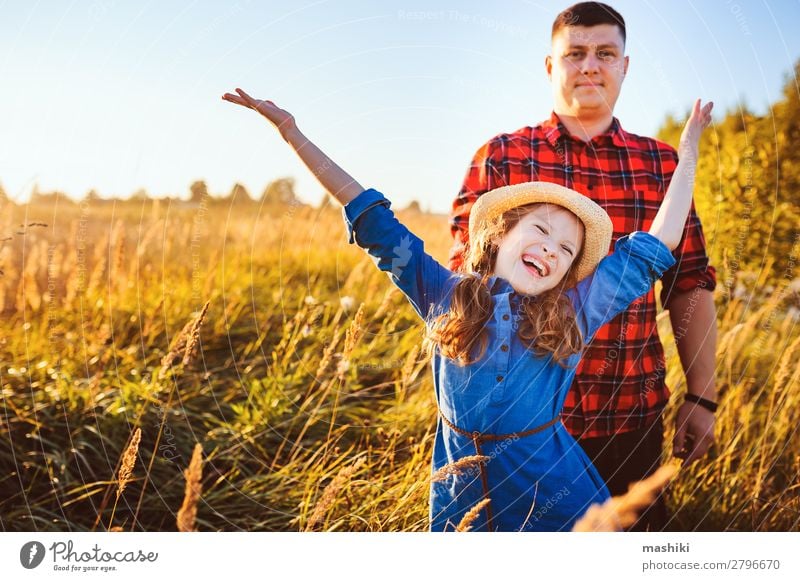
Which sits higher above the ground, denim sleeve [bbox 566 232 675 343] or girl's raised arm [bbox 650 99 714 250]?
girl's raised arm [bbox 650 99 714 250]

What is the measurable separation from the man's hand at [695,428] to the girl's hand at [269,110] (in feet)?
5.54

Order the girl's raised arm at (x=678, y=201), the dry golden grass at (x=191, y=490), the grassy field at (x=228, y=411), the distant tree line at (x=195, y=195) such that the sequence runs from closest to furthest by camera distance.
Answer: the dry golden grass at (x=191, y=490) → the girl's raised arm at (x=678, y=201) → the grassy field at (x=228, y=411) → the distant tree line at (x=195, y=195)

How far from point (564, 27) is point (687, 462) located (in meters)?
1.57

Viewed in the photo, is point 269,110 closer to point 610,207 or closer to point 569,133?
point 569,133

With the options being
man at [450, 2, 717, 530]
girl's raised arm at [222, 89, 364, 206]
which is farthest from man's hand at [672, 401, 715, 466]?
girl's raised arm at [222, 89, 364, 206]

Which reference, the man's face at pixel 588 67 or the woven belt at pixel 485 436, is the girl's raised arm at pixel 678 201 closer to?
the man's face at pixel 588 67

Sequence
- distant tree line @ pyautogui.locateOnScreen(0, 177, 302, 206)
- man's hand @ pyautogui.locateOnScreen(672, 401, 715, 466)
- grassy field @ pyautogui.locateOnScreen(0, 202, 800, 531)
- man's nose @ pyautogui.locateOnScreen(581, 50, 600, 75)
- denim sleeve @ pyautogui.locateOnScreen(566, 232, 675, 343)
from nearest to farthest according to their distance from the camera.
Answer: denim sleeve @ pyautogui.locateOnScreen(566, 232, 675, 343), man's nose @ pyautogui.locateOnScreen(581, 50, 600, 75), grassy field @ pyautogui.locateOnScreen(0, 202, 800, 531), man's hand @ pyautogui.locateOnScreen(672, 401, 715, 466), distant tree line @ pyautogui.locateOnScreen(0, 177, 302, 206)

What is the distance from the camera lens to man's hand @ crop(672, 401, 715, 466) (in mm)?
2236

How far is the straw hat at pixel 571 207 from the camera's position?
5.37 ft

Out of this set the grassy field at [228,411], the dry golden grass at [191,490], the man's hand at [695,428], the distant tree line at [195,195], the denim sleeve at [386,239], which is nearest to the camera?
the dry golden grass at [191,490]

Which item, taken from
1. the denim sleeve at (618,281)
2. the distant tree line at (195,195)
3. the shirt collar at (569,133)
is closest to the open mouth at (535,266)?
the denim sleeve at (618,281)

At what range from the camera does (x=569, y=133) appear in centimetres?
213

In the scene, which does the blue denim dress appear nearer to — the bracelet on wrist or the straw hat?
the straw hat

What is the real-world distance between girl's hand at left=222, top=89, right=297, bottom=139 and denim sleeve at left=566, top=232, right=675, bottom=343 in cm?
87
